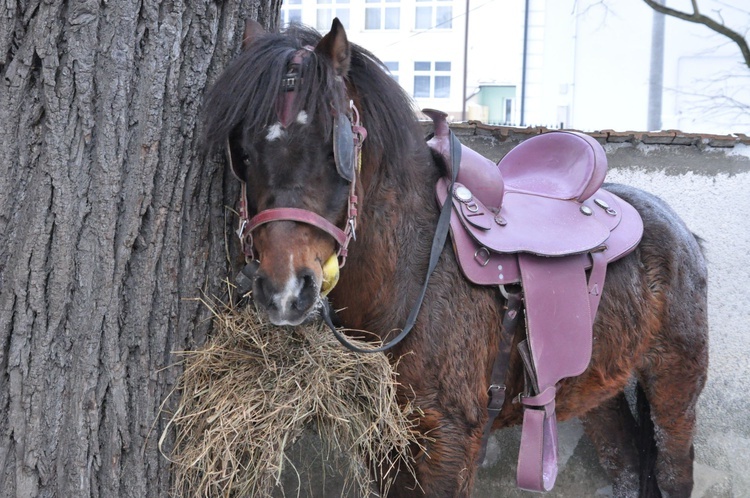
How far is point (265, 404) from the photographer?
1.96 m

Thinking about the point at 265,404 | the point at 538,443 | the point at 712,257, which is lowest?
the point at 538,443

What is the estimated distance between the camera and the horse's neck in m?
2.16

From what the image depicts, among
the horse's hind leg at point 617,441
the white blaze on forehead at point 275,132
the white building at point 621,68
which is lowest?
the horse's hind leg at point 617,441

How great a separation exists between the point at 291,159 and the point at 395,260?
541mm

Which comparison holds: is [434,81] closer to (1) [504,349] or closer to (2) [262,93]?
(1) [504,349]

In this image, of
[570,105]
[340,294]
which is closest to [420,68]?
[570,105]

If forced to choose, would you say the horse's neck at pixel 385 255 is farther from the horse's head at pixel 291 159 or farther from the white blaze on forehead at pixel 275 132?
the white blaze on forehead at pixel 275 132

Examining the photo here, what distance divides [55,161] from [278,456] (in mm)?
1011

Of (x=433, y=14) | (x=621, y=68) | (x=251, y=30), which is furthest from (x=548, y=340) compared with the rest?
(x=433, y=14)

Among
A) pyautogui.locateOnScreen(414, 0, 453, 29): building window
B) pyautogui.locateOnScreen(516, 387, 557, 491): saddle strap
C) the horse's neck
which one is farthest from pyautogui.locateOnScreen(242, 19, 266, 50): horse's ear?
pyautogui.locateOnScreen(414, 0, 453, 29): building window

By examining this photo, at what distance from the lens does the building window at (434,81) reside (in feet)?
68.8

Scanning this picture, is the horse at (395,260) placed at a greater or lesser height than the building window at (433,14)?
lesser

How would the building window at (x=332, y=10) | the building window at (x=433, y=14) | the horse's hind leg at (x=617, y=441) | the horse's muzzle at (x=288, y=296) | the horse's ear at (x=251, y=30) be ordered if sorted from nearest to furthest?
1. the horse's muzzle at (x=288, y=296)
2. the horse's ear at (x=251, y=30)
3. the horse's hind leg at (x=617, y=441)
4. the building window at (x=433, y=14)
5. the building window at (x=332, y=10)

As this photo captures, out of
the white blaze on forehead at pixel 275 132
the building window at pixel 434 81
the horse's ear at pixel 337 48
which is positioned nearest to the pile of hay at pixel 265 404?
the white blaze on forehead at pixel 275 132
